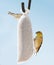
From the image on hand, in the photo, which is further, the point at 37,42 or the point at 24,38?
the point at 37,42

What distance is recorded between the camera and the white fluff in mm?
1268

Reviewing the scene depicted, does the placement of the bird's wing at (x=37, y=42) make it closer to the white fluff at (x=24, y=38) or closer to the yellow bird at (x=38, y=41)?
the yellow bird at (x=38, y=41)

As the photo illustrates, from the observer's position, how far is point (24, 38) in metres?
1.27

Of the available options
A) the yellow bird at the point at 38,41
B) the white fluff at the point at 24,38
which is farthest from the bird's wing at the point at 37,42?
the white fluff at the point at 24,38

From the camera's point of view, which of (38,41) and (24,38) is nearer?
(24,38)

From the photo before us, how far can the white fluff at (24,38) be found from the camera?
1268mm

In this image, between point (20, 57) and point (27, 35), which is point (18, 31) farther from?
point (20, 57)

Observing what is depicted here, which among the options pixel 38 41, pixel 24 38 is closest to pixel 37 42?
pixel 38 41

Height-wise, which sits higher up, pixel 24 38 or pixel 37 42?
pixel 24 38

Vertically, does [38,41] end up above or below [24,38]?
below

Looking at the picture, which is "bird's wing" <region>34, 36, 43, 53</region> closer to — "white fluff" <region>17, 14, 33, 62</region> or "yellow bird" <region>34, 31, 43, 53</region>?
"yellow bird" <region>34, 31, 43, 53</region>

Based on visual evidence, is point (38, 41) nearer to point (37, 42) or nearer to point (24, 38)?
point (37, 42)

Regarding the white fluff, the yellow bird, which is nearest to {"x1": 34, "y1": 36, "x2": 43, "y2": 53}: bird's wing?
the yellow bird

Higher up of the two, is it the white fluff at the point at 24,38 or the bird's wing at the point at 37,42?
the white fluff at the point at 24,38
